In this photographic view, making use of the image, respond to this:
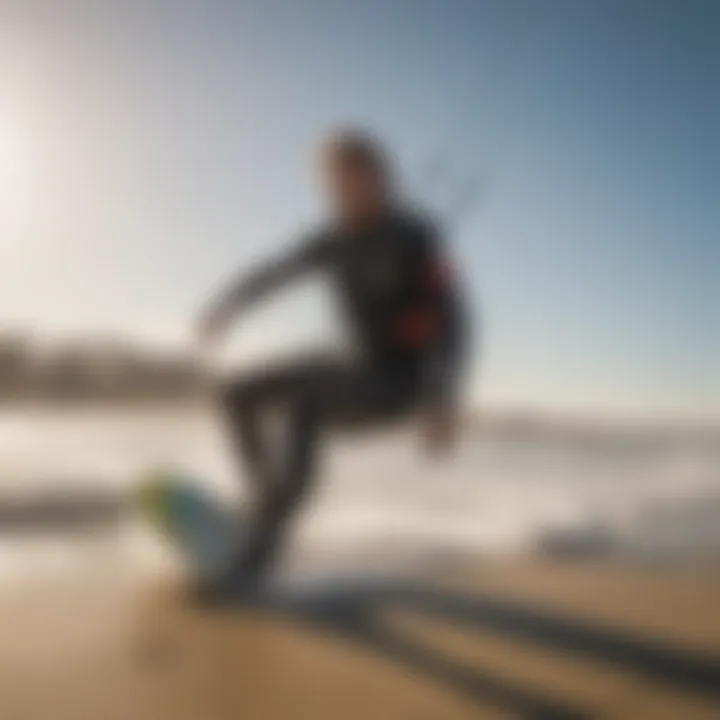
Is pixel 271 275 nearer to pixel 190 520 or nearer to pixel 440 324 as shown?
pixel 440 324

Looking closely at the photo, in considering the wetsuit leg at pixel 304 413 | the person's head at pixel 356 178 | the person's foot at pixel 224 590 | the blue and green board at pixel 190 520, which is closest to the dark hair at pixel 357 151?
the person's head at pixel 356 178

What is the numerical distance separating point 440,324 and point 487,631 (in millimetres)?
Answer: 452

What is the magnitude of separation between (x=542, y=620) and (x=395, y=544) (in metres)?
0.33

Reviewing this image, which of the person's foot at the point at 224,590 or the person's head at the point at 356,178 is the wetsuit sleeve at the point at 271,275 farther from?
the person's foot at the point at 224,590

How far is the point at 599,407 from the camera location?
1708 mm

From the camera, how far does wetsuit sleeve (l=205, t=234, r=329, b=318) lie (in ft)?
4.52

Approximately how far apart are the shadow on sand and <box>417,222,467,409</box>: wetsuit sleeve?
0.30 meters

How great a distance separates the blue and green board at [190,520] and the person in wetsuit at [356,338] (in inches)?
1.4

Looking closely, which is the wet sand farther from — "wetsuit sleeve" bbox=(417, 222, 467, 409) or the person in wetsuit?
"wetsuit sleeve" bbox=(417, 222, 467, 409)

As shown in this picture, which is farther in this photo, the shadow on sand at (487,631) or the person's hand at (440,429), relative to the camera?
the person's hand at (440,429)

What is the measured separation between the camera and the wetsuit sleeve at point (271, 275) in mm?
1378

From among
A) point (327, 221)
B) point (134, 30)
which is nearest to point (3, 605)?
point (327, 221)

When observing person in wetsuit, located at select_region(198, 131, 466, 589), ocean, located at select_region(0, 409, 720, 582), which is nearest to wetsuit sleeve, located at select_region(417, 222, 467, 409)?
person in wetsuit, located at select_region(198, 131, 466, 589)

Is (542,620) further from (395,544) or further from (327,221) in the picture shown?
(327,221)
